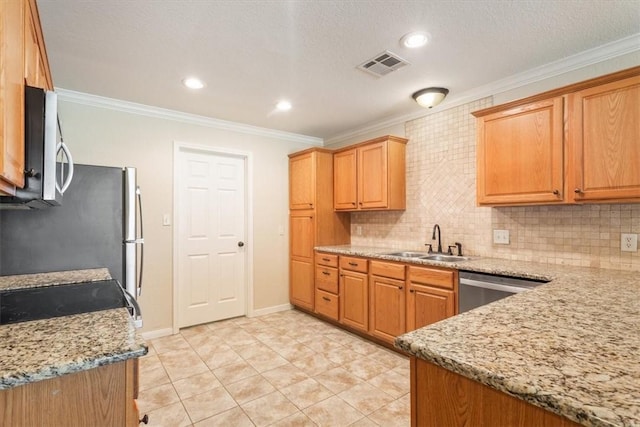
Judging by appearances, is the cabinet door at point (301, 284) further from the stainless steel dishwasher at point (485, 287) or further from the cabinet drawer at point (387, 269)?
the stainless steel dishwasher at point (485, 287)

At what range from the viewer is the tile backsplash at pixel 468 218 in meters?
2.23

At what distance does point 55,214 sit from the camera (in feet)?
6.92

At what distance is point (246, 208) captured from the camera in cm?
406

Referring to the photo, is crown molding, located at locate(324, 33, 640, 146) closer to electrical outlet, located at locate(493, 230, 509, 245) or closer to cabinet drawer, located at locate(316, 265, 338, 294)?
electrical outlet, located at locate(493, 230, 509, 245)

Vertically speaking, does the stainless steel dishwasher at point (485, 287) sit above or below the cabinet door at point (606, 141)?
below

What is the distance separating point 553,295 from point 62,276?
269 cm

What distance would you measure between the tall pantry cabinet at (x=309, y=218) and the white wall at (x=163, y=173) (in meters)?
0.14

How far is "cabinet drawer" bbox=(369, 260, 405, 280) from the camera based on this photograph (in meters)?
2.88

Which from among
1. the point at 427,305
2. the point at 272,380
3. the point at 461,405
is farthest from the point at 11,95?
the point at 427,305

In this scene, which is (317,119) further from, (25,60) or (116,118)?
(25,60)

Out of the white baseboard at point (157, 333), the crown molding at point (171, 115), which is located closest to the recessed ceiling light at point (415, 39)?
the crown molding at point (171, 115)

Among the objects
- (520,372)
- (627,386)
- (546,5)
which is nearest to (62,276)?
(520,372)

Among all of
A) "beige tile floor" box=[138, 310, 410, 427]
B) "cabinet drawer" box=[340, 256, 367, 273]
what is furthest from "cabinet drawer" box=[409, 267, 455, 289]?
"beige tile floor" box=[138, 310, 410, 427]

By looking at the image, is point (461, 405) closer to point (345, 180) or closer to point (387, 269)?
point (387, 269)
